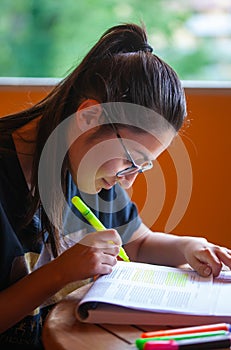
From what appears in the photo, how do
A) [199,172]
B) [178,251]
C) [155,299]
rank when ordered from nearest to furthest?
1. [155,299]
2. [178,251]
3. [199,172]

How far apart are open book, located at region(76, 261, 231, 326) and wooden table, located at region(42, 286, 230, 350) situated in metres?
0.01

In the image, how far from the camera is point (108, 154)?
1080 millimetres

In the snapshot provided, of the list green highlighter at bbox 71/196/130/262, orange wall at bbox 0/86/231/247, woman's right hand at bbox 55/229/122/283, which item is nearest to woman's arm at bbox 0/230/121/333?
woman's right hand at bbox 55/229/122/283

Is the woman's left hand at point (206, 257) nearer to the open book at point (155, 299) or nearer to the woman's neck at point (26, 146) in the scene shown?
the open book at point (155, 299)

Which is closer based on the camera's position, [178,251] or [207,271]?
[207,271]

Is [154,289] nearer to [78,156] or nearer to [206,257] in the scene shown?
[206,257]

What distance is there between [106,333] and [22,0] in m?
1.26

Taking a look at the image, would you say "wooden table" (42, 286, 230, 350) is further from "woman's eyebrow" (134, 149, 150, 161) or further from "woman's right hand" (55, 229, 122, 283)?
"woman's eyebrow" (134, 149, 150, 161)

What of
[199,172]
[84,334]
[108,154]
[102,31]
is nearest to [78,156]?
[108,154]

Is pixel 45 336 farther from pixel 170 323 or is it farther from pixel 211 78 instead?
pixel 211 78

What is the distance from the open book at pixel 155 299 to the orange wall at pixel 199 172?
2.31 feet

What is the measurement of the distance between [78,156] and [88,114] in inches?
3.0

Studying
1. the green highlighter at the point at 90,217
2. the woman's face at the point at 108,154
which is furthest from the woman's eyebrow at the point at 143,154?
the green highlighter at the point at 90,217

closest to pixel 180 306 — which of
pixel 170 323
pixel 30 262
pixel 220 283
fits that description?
pixel 170 323
